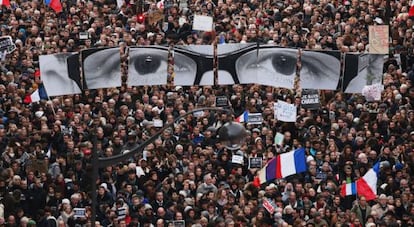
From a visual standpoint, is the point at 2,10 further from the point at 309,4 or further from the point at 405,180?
the point at 405,180

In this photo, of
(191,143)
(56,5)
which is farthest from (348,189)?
(56,5)

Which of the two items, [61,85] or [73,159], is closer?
[73,159]

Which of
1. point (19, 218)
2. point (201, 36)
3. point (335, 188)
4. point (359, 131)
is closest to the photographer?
point (19, 218)

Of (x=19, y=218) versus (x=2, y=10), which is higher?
(x=2, y=10)

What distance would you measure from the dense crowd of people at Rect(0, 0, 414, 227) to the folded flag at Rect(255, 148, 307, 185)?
0.65 ft

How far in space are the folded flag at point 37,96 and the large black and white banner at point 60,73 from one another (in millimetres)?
613

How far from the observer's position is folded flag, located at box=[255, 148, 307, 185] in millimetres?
Answer: 29531

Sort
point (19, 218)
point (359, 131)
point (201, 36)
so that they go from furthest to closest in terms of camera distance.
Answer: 1. point (201, 36)
2. point (359, 131)
3. point (19, 218)

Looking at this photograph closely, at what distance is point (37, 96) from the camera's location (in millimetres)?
32438

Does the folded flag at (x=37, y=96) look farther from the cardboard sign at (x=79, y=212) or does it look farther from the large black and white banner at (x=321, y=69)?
the large black and white banner at (x=321, y=69)

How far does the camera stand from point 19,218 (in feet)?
90.5

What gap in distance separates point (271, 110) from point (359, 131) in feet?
5.92

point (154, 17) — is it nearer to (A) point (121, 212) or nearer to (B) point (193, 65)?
(B) point (193, 65)

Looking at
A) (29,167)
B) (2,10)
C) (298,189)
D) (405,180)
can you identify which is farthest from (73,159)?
(2,10)
